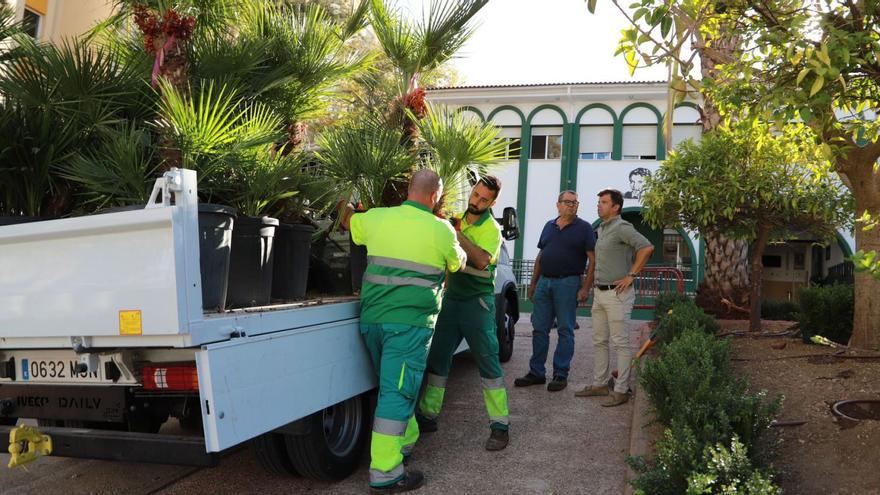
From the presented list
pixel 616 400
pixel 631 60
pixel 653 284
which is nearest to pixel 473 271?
pixel 631 60

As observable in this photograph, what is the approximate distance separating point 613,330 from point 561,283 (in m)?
0.63

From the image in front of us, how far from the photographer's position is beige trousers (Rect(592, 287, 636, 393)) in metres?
5.75

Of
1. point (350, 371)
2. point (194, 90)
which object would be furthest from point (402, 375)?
point (194, 90)

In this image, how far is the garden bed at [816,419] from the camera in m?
3.47

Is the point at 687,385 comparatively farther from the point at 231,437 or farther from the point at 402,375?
the point at 231,437

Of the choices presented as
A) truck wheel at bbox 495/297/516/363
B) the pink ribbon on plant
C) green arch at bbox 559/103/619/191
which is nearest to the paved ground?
truck wheel at bbox 495/297/516/363

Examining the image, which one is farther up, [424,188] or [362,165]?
[362,165]

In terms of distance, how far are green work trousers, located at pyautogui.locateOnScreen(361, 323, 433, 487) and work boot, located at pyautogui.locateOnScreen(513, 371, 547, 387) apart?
2.63 metres

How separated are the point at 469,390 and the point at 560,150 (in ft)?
51.7

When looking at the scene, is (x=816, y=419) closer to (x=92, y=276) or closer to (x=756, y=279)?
(x=756, y=279)

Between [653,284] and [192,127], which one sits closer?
[192,127]

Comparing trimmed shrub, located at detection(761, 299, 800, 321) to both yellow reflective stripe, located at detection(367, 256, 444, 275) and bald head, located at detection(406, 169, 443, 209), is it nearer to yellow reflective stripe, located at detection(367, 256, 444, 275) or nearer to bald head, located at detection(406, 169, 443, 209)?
bald head, located at detection(406, 169, 443, 209)

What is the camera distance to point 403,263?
12.7 feet

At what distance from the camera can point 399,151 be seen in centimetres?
469
